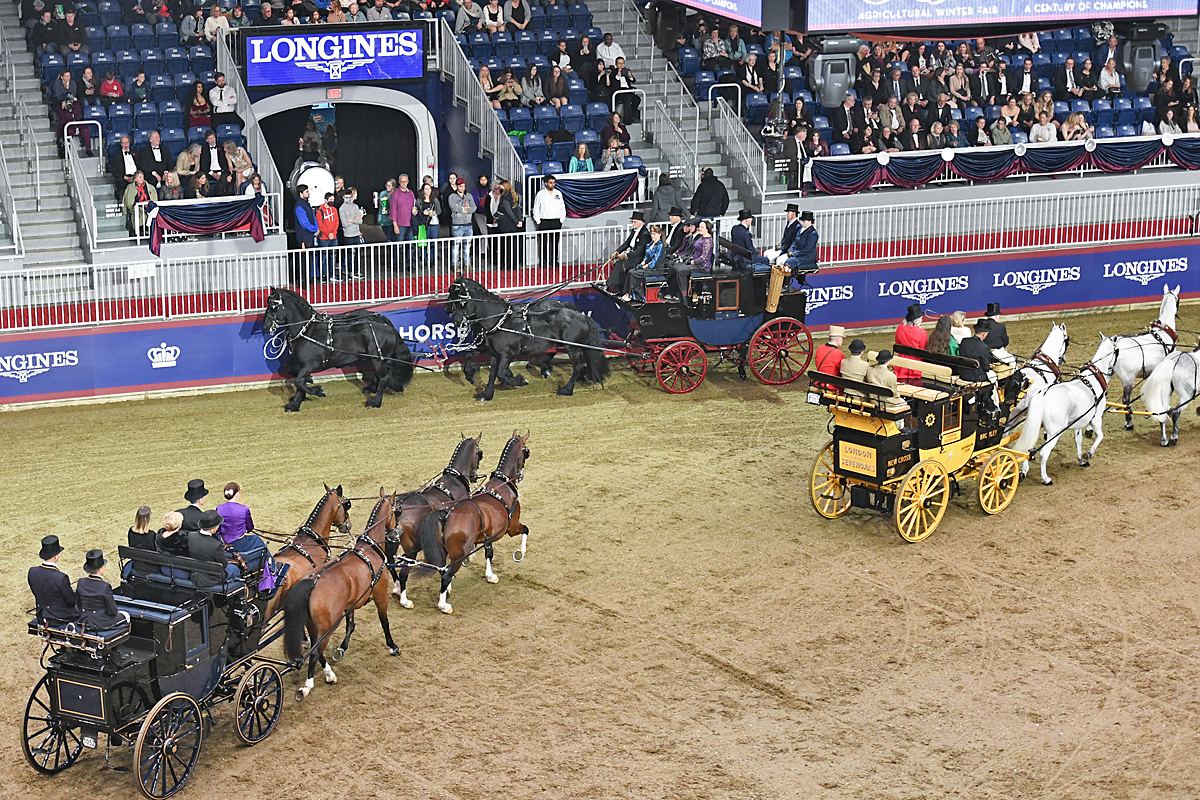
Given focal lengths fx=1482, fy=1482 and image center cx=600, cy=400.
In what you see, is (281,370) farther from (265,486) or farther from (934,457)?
(934,457)

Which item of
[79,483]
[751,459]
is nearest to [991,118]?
[751,459]

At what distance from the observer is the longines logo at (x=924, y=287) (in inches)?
917

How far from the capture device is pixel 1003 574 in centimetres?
1430

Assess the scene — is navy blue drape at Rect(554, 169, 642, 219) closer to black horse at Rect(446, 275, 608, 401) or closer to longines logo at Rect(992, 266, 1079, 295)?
black horse at Rect(446, 275, 608, 401)

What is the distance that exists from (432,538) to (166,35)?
47.6ft

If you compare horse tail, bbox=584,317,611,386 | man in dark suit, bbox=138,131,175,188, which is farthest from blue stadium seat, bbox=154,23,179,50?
horse tail, bbox=584,317,611,386

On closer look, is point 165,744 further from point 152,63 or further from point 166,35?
point 166,35


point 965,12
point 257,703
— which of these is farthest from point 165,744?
point 965,12

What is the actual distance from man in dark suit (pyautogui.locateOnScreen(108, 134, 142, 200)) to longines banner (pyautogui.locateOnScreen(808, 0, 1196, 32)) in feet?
33.5

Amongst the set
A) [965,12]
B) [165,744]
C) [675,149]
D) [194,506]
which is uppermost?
[965,12]

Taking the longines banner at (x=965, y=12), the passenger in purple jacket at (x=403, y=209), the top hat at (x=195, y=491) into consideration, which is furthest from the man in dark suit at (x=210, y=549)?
the passenger in purple jacket at (x=403, y=209)

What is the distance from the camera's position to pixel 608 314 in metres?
22.0

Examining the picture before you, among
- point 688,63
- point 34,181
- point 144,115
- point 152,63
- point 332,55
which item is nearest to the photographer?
point 34,181

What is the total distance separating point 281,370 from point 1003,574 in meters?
10.4
